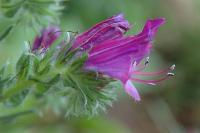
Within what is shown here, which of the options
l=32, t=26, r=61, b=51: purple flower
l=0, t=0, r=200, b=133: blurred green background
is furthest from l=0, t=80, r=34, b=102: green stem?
l=0, t=0, r=200, b=133: blurred green background

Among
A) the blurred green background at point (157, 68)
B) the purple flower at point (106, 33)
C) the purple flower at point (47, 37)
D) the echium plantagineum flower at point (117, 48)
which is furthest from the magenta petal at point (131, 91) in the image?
the blurred green background at point (157, 68)

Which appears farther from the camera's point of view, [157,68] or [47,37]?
[157,68]

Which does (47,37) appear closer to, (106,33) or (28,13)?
(28,13)

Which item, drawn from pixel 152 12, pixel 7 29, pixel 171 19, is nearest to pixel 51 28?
pixel 7 29

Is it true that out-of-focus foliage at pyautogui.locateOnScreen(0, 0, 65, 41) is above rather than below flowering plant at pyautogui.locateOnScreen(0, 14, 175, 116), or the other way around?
above

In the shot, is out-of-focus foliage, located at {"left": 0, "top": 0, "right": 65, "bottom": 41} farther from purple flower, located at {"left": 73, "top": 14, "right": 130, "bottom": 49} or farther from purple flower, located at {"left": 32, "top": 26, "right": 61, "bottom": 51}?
purple flower, located at {"left": 73, "top": 14, "right": 130, "bottom": 49}

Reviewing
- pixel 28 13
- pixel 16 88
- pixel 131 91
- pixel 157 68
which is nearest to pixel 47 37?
pixel 28 13
